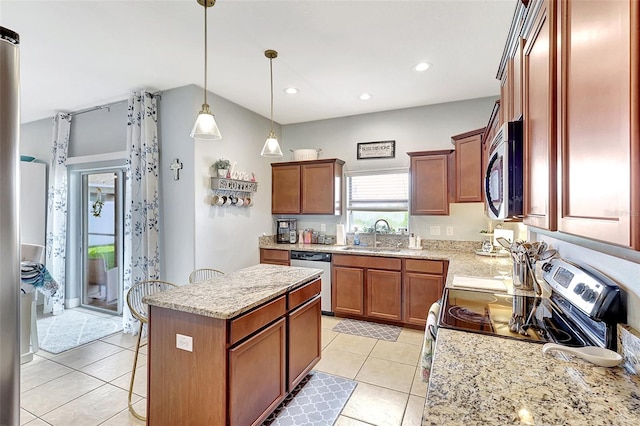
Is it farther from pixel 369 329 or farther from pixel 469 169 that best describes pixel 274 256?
pixel 469 169

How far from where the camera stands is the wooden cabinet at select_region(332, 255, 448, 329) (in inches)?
136

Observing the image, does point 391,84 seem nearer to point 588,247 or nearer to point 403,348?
point 588,247

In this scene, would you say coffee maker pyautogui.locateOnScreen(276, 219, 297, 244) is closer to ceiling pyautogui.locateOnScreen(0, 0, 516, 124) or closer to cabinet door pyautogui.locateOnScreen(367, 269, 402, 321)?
cabinet door pyautogui.locateOnScreen(367, 269, 402, 321)

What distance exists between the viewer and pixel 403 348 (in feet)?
10.2

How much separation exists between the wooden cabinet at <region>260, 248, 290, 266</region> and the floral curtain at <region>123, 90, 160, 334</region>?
141cm

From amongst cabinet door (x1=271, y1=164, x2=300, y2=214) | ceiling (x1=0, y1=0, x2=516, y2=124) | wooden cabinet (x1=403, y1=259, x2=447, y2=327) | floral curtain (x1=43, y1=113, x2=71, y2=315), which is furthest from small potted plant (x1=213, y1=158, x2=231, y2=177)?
floral curtain (x1=43, y1=113, x2=71, y2=315)

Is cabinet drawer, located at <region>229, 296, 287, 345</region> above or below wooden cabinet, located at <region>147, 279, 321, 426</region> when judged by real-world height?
above

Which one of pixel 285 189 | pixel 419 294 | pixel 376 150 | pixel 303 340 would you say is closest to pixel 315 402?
pixel 303 340

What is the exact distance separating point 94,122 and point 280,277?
3.70 meters

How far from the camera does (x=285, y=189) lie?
4.59 meters

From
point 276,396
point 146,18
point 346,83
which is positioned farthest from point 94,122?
point 276,396

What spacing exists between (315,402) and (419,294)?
1.79m

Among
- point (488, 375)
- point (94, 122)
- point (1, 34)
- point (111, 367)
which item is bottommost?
point (111, 367)

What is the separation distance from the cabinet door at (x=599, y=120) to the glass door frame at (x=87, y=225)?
177 inches
